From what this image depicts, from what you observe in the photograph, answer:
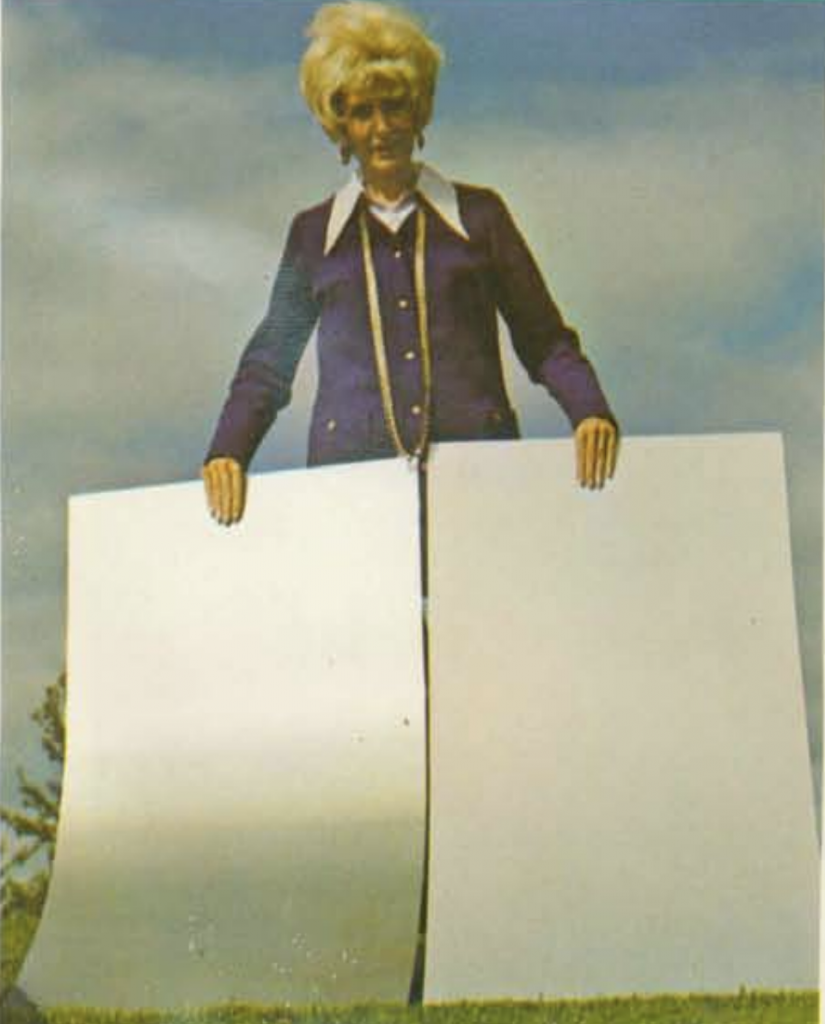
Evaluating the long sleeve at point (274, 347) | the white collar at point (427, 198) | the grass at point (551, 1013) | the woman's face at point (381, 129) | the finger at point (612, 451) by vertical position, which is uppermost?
the woman's face at point (381, 129)

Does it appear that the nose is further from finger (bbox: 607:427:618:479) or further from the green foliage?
the green foliage

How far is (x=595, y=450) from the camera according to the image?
275 cm

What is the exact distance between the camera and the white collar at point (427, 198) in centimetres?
281

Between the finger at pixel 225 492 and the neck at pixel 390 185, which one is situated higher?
the neck at pixel 390 185

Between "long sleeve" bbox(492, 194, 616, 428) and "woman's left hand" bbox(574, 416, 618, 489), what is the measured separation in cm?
3

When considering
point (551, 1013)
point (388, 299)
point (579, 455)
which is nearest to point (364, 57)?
point (388, 299)

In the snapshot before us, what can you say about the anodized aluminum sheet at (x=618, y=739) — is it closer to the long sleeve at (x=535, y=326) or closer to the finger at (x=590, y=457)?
the finger at (x=590, y=457)

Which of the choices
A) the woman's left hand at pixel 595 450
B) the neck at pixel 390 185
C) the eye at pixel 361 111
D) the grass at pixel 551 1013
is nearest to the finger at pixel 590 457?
the woman's left hand at pixel 595 450

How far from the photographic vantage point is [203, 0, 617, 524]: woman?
2.77 m

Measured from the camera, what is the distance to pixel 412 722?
2670 mm

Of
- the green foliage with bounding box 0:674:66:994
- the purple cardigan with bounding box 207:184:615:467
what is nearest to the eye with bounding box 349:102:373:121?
the purple cardigan with bounding box 207:184:615:467

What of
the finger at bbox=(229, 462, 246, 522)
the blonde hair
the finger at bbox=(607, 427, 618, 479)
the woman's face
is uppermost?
the blonde hair

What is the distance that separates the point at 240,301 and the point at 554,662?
68 cm

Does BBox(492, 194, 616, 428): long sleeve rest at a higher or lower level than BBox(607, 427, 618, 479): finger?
higher
